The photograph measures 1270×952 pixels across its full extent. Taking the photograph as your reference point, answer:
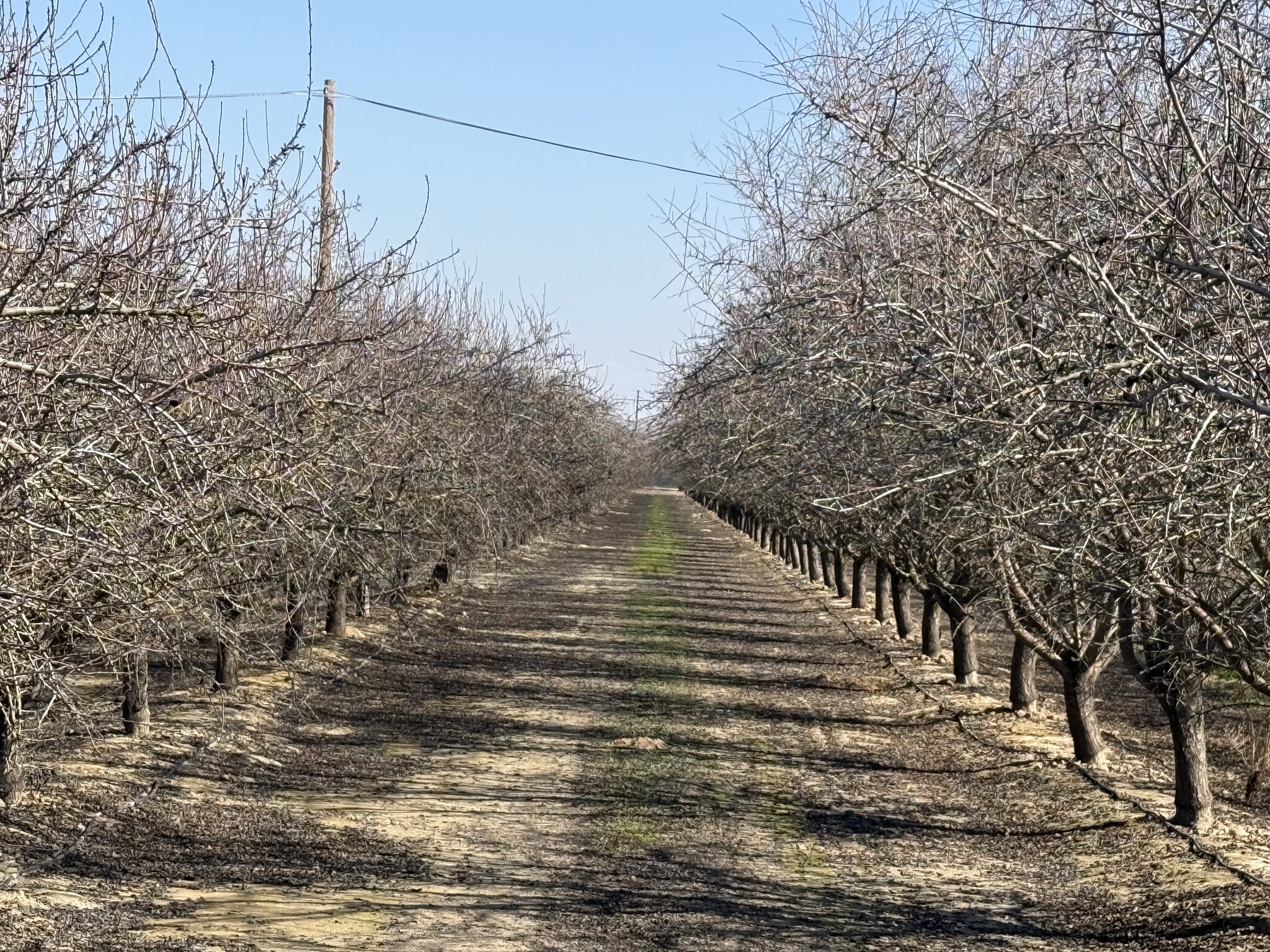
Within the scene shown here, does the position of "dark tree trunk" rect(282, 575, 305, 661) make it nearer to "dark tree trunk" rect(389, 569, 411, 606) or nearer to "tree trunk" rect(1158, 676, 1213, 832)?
"dark tree trunk" rect(389, 569, 411, 606)

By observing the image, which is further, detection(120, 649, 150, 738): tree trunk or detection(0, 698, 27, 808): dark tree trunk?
detection(120, 649, 150, 738): tree trunk

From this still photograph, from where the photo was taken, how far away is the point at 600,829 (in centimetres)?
1008

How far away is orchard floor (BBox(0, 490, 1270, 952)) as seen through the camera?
7828mm

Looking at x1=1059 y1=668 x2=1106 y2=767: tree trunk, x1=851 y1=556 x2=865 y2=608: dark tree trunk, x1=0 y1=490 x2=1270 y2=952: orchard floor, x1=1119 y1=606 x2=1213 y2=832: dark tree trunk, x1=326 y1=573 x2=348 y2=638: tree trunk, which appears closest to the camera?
x1=0 y1=490 x2=1270 y2=952: orchard floor

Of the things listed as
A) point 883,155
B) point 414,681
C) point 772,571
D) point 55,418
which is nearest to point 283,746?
point 414,681

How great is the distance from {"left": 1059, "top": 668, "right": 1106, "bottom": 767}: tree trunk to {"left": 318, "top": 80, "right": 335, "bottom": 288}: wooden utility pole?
6.98m

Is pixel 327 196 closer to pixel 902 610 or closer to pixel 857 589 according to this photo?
pixel 902 610

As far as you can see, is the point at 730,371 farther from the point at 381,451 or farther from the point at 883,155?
the point at 883,155

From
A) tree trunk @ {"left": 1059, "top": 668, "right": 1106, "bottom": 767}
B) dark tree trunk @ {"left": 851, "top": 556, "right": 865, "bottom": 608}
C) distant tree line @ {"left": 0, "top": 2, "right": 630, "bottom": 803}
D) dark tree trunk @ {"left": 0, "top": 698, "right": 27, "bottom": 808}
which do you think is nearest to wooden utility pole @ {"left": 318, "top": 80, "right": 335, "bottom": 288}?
distant tree line @ {"left": 0, "top": 2, "right": 630, "bottom": 803}

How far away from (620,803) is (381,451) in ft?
12.4

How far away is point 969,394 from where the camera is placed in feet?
20.6

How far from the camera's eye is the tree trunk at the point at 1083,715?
500 inches

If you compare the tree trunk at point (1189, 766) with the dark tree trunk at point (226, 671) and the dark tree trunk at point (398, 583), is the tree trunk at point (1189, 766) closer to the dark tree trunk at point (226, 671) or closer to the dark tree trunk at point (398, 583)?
the dark tree trunk at point (398, 583)

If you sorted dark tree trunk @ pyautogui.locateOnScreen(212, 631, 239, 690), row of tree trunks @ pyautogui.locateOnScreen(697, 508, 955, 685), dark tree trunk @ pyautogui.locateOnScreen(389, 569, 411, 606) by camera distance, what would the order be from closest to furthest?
dark tree trunk @ pyautogui.locateOnScreen(212, 631, 239, 690)
dark tree trunk @ pyautogui.locateOnScreen(389, 569, 411, 606)
row of tree trunks @ pyautogui.locateOnScreen(697, 508, 955, 685)
